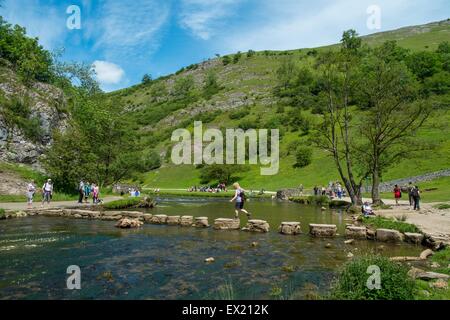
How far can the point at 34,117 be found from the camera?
53719 mm

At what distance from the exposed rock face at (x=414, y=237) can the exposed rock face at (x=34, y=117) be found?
152ft

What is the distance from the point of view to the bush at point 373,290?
9.13 metres

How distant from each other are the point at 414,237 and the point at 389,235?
1335 mm

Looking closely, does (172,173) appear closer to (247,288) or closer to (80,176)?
(80,176)

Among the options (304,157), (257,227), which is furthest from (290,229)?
(304,157)

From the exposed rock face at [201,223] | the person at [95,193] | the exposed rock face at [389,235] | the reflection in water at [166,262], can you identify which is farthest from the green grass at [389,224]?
the person at [95,193]

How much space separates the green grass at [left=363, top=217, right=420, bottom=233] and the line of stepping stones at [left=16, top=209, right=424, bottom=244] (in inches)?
44.5

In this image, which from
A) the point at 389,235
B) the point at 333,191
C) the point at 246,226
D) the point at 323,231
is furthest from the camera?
the point at 333,191

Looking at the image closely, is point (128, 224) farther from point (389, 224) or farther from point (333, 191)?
point (333, 191)

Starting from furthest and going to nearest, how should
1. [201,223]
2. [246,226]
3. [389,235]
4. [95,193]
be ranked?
1. [95,193]
2. [201,223]
3. [246,226]
4. [389,235]

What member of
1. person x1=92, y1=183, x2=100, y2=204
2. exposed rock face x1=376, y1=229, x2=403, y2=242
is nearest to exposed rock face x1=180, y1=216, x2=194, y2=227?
exposed rock face x1=376, y1=229, x2=403, y2=242

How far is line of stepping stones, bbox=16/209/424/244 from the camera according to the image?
68.0 feet

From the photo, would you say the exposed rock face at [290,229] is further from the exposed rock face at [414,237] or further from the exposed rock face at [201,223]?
the exposed rock face at [414,237]
